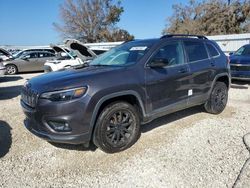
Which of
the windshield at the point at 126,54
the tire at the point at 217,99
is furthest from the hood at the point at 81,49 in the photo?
the tire at the point at 217,99

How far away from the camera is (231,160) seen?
153 inches

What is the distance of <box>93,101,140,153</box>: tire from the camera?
3867mm

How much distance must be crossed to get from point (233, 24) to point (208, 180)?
34987 mm

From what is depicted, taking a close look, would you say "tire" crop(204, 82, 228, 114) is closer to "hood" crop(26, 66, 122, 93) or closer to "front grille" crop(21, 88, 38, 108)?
"hood" crop(26, 66, 122, 93)

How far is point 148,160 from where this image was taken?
154 inches

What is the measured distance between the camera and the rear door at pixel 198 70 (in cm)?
515

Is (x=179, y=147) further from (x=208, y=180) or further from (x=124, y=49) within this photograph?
(x=124, y=49)

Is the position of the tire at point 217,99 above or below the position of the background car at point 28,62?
A: below

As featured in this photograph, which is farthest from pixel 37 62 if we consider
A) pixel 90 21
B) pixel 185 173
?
pixel 90 21

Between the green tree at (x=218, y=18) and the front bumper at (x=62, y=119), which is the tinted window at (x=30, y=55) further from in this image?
the green tree at (x=218, y=18)

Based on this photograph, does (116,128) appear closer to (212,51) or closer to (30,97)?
(30,97)

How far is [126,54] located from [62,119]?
1.88 m

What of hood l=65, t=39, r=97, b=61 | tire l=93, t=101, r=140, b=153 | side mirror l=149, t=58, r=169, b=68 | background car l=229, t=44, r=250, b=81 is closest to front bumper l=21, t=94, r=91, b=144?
tire l=93, t=101, r=140, b=153

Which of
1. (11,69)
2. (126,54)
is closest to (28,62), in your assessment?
(11,69)
